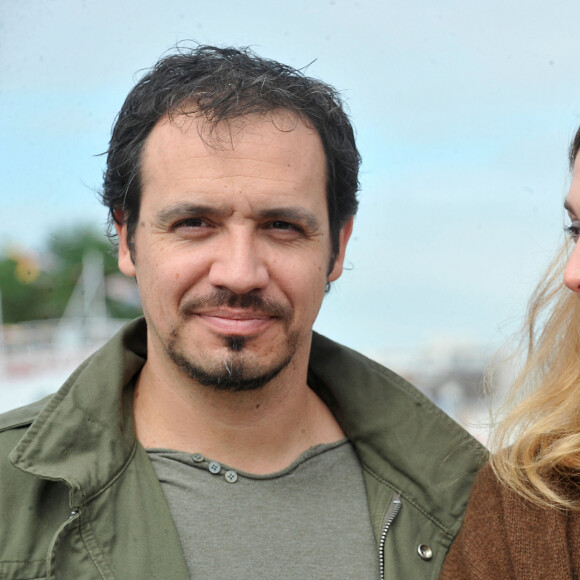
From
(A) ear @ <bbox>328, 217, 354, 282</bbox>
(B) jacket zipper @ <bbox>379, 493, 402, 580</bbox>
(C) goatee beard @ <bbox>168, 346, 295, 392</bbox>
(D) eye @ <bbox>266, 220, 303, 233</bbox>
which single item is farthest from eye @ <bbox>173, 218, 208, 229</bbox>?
(B) jacket zipper @ <bbox>379, 493, 402, 580</bbox>

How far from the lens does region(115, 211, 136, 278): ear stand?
1.97 metres

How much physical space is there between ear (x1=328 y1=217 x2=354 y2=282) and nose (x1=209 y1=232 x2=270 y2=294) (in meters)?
0.36

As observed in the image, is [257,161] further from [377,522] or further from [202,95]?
[377,522]

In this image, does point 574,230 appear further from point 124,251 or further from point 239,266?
point 124,251

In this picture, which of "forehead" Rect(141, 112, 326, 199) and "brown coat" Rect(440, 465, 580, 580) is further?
"forehead" Rect(141, 112, 326, 199)

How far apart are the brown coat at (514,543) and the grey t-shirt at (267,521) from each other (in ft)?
0.74

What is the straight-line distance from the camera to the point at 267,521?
1.72 meters

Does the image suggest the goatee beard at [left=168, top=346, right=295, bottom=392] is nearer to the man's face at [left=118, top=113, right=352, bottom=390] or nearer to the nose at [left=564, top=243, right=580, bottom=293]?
the man's face at [left=118, top=113, right=352, bottom=390]

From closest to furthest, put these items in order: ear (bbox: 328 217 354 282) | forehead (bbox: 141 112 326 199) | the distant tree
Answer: forehead (bbox: 141 112 326 199) < ear (bbox: 328 217 354 282) < the distant tree

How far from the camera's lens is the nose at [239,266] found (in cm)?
168

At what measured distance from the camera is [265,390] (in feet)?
6.13

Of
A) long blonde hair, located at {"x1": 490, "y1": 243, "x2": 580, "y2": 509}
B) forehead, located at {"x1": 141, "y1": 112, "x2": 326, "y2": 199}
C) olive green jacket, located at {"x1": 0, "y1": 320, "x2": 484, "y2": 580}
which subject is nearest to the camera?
olive green jacket, located at {"x1": 0, "y1": 320, "x2": 484, "y2": 580}

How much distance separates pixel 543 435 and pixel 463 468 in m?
0.27

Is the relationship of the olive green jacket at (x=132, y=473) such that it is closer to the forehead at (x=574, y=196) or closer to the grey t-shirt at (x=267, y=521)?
the grey t-shirt at (x=267, y=521)
